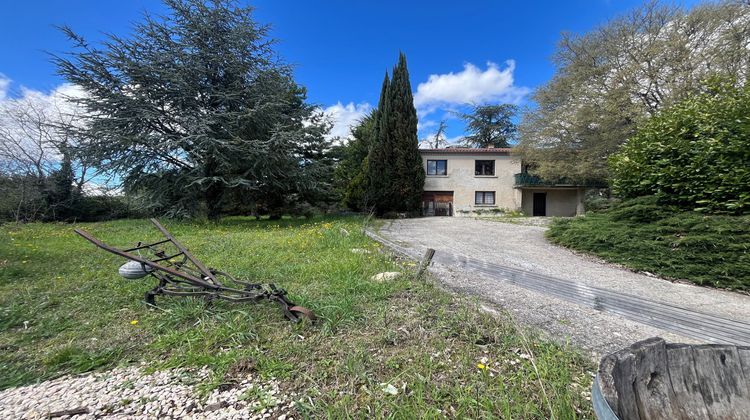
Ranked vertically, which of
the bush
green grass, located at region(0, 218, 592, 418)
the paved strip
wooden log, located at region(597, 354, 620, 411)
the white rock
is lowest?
the paved strip

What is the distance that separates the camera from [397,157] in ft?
52.3

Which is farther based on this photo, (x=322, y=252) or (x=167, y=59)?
(x=167, y=59)

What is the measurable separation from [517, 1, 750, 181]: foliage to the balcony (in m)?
3.17

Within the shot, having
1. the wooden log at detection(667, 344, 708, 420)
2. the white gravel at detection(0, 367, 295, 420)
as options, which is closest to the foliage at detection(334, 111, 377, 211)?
the white gravel at detection(0, 367, 295, 420)

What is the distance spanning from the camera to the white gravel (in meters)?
1.42

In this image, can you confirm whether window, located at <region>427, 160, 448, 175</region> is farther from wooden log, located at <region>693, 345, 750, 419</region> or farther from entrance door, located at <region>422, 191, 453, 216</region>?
wooden log, located at <region>693, 345, 750, 419</region>

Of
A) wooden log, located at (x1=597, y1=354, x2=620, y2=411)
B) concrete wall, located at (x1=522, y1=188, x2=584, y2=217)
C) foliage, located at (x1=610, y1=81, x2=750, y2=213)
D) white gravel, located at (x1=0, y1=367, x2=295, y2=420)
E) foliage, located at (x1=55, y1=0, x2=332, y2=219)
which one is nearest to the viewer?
wooden log, located at (x1=597, y1=354, x2=620, y2=411)

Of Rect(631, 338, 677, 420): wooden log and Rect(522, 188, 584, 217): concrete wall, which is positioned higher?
Rect(522, 188, 584, 217): concrete wall

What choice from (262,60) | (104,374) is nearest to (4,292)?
(104,374)

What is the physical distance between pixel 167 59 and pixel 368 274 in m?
11.5

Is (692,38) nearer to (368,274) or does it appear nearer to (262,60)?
(368,274)

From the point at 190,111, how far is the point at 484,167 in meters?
17.3

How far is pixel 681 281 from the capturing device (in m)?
4.21

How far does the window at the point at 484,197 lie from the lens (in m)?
19.3
